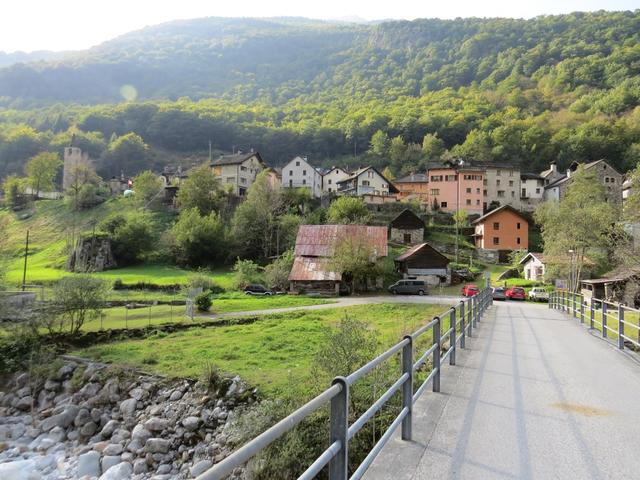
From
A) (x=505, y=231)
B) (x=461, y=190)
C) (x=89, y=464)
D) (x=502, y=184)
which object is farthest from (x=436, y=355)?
(x=502, y=184)

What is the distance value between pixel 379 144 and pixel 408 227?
62441 mm

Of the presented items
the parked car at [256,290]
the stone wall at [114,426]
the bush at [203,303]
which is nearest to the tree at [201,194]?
the parked car at [256,290]

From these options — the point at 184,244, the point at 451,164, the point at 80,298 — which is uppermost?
the point at 451,164

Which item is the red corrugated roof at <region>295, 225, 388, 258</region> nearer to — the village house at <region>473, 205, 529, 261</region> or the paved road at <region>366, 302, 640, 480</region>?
the village house at <region>473, 205, 529, 261</region>

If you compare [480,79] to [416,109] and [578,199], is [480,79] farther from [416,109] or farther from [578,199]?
[578,199]

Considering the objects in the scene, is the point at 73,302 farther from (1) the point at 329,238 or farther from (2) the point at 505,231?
(2) the point at 505,231

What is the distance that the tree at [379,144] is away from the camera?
125 metres

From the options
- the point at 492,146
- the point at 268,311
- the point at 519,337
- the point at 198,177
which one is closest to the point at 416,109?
the point at 492,146

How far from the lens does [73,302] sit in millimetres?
24281

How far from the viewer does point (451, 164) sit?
82875 millimetres

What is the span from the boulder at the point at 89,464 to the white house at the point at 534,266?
4723 centimetres

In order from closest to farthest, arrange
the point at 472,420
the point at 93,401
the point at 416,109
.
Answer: the point at 472,420 < the point at 93,401 < the point at 416,109

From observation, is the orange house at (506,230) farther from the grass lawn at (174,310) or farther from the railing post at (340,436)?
the railing post at (340,436)

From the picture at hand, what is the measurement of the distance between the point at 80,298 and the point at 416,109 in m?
134
